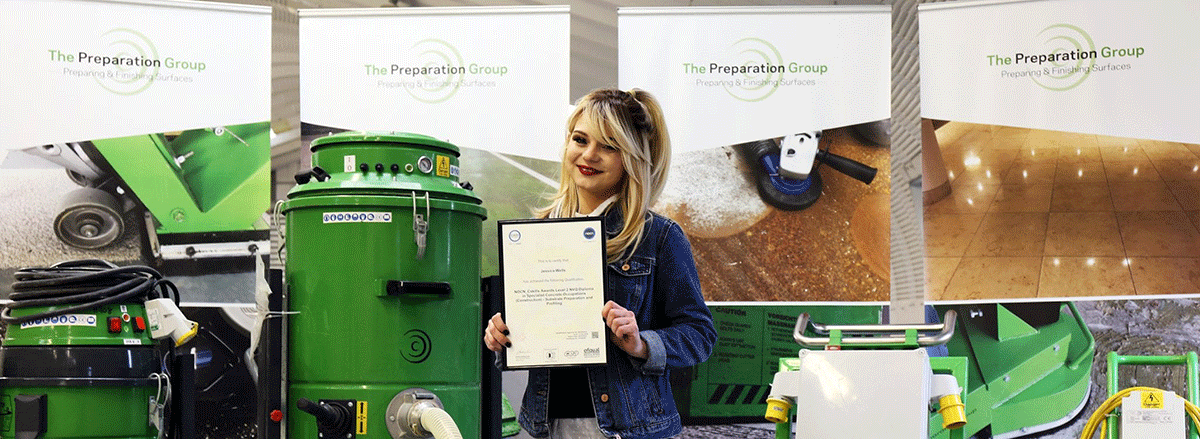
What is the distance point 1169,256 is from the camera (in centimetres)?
584

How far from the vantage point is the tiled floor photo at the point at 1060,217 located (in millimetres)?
5832

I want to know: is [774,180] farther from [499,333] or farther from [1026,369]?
[499,333]

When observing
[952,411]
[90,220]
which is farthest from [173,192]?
[952,411]

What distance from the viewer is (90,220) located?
19.5 feet

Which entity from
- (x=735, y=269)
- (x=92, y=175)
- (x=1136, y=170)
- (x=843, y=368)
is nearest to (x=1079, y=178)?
(x=1136, y=170)

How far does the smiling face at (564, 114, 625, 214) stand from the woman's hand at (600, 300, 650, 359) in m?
0.36

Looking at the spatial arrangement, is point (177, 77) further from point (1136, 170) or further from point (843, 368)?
point (1136, 170)

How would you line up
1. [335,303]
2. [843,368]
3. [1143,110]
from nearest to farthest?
[335,303], [843,368], [1143,110]

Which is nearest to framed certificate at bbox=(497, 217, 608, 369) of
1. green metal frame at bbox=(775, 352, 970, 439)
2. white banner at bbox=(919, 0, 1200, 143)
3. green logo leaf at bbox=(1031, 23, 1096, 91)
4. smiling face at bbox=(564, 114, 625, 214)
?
smiling face at bbox=(564, 114, 625, 214)

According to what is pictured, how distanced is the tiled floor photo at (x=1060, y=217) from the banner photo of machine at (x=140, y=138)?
155 inches

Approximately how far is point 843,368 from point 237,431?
362 cm

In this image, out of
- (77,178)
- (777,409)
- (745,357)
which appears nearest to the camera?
(777,409)

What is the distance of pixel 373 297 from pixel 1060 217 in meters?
4.30

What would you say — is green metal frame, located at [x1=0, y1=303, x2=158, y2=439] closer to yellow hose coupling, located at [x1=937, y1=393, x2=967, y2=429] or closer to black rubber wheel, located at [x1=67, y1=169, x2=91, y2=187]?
yellow hose coupling, located at [x1=937, y1=393, x2=967, y2=429]
